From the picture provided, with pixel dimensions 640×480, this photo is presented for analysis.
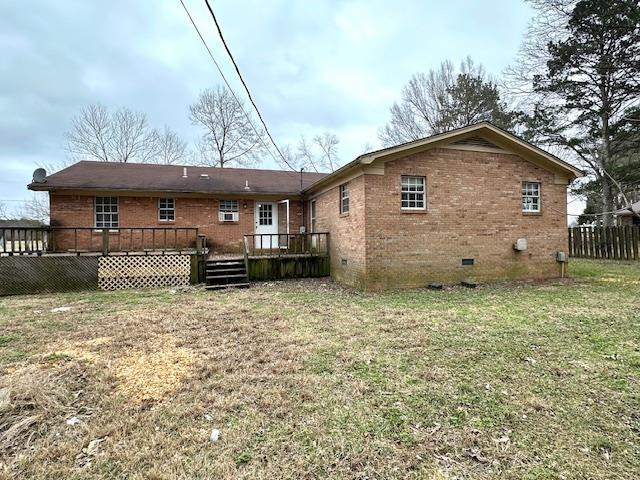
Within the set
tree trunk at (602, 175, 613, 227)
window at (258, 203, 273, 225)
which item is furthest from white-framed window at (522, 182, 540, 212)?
tree trunk at (602, 175, 613, 227)

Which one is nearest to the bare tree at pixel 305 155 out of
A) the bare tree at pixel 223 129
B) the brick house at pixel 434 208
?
the bare tree at pixel 223 129

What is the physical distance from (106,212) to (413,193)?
1133cm

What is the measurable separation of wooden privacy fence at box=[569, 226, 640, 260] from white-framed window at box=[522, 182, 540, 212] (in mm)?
8188

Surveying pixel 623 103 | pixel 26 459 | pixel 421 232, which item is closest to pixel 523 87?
pixel 623 103

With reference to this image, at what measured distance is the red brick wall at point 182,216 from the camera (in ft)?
42.2

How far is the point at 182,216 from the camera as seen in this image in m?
14.1

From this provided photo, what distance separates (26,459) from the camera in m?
2.46

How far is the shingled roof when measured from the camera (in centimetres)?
1291

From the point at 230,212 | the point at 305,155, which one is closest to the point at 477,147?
the point at 230,212

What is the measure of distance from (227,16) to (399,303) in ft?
21.1

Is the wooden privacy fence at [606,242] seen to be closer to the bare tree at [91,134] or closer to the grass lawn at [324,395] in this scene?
the grass lawn at [324,395]

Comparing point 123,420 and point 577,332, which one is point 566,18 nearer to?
point 577,332

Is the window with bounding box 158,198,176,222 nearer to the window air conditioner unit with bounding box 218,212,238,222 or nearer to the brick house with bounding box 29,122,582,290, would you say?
the brick house with bounding box 29,122,582,290

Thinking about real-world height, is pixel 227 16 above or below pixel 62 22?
below
